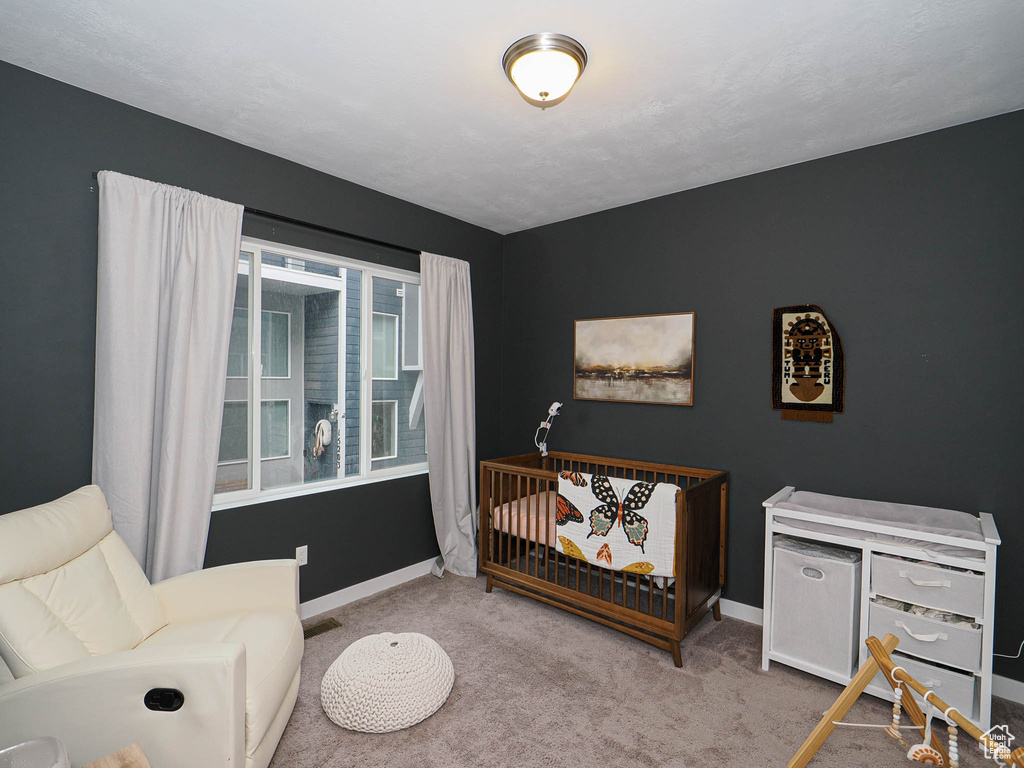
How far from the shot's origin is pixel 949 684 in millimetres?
1958

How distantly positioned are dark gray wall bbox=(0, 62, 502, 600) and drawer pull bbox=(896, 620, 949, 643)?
9.11ft

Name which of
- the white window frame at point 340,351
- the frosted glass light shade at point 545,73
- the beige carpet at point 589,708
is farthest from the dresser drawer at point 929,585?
the white window frame at point 340,351

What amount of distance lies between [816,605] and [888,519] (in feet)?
1.64

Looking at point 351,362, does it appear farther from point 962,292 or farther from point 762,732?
point 962,292

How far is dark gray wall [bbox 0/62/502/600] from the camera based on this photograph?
1960 mm

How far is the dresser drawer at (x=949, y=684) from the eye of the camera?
1928 millimetres

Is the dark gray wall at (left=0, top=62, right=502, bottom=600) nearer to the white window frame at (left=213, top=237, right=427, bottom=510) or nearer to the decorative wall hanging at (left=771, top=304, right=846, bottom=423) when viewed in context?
the white window frame at (left=213, top=237, right=427, bottom=510)

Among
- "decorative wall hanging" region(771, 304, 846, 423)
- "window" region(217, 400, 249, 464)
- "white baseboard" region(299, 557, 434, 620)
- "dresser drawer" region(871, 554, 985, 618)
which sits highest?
"decorative wall hanging" region(771, 304, 846, 423)

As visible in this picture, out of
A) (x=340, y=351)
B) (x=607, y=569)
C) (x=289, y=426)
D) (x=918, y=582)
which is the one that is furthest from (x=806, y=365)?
(x=289, y=426)

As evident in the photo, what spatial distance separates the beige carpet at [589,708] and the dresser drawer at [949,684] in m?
0.12

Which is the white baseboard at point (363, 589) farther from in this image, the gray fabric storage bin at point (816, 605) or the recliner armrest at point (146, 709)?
the gray fabric storage bin at point (816, 605)

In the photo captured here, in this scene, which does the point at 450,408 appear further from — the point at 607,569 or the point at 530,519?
the point at 607,569

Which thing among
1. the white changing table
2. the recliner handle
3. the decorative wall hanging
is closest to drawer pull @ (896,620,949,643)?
the white changing table

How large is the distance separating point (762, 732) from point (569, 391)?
2.20 m
